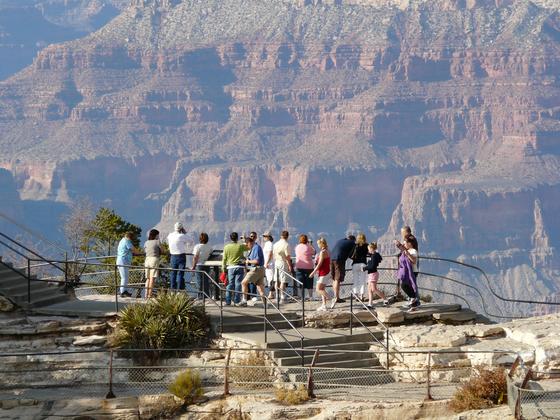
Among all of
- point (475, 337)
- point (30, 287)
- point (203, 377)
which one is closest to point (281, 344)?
point (203, 377)

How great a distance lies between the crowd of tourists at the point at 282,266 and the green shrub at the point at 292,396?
4.37 meters

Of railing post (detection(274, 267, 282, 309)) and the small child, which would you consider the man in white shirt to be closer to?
railing post (detection(274, 267, 282, 309))

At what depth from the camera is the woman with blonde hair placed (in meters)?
34.5

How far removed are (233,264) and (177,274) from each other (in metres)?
1.33

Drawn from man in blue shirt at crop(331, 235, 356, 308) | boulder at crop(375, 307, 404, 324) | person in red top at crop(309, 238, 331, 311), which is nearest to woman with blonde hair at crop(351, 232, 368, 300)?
man in blue shirt at crop(331, 235, 356, 308)

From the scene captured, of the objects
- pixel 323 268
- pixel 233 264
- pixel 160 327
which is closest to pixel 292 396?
pixel 160 327

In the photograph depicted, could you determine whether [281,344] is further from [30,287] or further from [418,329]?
[30,287]

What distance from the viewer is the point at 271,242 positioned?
36906mm

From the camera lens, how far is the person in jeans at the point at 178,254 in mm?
35469

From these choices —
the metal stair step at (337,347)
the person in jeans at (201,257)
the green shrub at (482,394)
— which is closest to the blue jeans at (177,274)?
the person in jeans at (201,257)

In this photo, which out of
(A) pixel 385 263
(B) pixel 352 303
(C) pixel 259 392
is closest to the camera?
(C) pixel 259 392

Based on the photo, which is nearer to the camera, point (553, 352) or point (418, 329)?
Answer: point (553, 352)

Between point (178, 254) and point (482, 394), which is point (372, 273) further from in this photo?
point (482, 394)

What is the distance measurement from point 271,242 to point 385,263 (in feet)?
504
